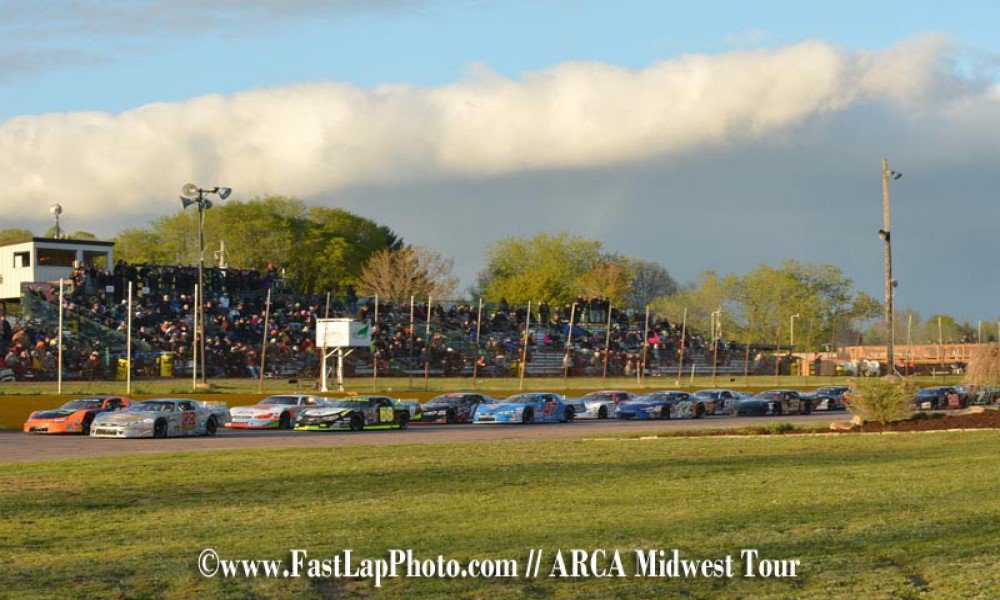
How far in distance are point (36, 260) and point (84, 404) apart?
36558 mm

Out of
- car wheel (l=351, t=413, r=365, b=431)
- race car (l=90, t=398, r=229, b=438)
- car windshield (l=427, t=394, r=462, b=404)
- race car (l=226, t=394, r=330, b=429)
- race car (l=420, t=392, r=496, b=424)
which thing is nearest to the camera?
race car (l=90, t=398, r=229, b=438)

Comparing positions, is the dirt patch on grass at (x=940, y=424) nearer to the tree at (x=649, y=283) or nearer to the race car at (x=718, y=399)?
the race car at (x=718, y=399)

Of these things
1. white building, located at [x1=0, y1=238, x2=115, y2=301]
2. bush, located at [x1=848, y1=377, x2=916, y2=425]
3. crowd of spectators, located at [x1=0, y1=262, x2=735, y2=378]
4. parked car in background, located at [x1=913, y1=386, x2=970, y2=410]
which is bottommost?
parked car in background, located at [x1=913, y1=386, x2=970, y2=410]

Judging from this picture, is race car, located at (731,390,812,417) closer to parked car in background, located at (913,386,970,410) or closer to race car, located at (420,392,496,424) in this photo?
parked car in background, located at (913,386,970,410)

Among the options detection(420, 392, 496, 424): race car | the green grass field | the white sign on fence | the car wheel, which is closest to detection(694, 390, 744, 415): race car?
detection(420, 392, 496, 424): race car

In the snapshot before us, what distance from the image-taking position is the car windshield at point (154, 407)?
33750 millimetres

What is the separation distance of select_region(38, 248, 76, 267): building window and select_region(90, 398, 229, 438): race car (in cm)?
3836

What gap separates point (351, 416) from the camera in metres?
37.4

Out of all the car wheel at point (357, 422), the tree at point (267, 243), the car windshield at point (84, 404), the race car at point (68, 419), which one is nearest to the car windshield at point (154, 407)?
the race car at point (68, 419)

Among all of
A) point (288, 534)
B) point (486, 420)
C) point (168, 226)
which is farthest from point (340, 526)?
point (168, 226)

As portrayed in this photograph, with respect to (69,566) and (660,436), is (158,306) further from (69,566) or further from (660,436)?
(69,566)

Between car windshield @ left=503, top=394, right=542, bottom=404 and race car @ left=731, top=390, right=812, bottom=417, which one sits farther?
race car @ left=731, top=390, right=812, bottom=417

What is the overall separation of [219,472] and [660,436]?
14.8 metres

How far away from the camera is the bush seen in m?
33.4
